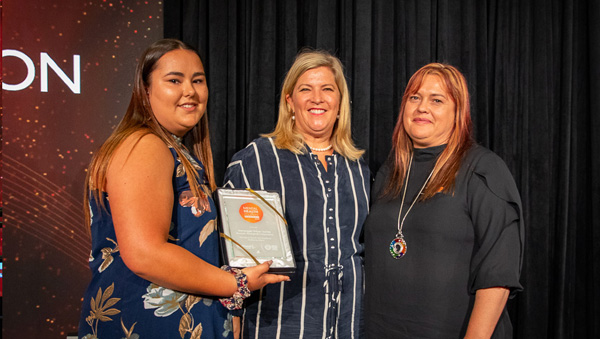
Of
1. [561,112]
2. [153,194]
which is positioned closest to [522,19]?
[561,112]

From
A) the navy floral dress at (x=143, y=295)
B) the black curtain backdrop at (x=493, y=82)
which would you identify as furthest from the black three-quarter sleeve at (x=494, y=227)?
the black curtain backdrop at (x=493, y=82)

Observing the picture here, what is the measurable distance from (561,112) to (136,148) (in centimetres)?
286

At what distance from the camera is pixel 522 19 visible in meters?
2.99

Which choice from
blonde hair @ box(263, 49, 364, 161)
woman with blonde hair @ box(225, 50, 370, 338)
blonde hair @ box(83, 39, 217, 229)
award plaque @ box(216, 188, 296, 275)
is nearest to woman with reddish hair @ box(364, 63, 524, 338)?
woman with blonde hair @ box(225, 50, 370, 338)

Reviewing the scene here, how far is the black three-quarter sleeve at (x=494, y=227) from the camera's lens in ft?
5.16

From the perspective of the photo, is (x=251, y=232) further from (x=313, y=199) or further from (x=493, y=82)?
(x=493, y=82)

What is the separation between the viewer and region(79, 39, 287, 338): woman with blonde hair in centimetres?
117

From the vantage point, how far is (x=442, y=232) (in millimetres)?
1714

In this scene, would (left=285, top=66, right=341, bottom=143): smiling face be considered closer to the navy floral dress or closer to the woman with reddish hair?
the woman with reddish hair

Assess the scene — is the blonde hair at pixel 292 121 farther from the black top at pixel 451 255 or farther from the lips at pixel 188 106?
the lips at pixel 188 106

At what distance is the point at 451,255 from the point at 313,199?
587 mm

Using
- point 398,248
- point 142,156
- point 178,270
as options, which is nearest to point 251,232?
point 178,270

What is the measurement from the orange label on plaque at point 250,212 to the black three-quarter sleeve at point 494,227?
805 millimetres

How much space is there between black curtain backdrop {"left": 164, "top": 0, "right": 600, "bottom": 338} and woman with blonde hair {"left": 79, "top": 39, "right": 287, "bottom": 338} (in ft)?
4.32
